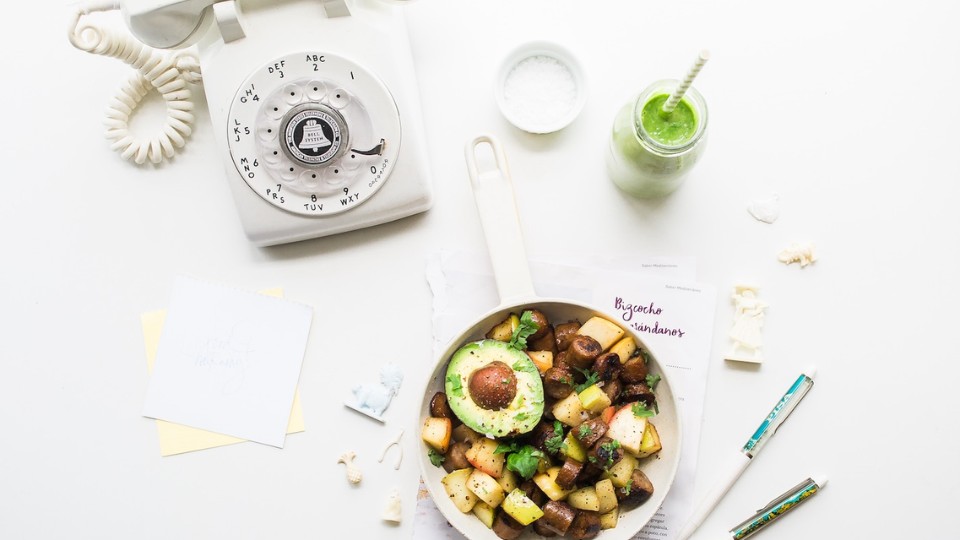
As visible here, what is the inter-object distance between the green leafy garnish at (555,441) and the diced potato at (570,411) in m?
0.01

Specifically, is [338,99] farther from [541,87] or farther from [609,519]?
[609,519]

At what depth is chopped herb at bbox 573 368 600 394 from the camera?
39.9 inches

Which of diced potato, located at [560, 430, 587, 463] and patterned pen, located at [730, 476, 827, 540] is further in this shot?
patterned pen, located at [730, 476, 827, 540]

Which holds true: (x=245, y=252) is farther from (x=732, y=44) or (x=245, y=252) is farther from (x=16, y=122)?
(x=732, y=44)

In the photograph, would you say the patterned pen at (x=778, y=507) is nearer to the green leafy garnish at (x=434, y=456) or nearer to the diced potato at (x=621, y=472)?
the diced potato at (x=621, y=472)

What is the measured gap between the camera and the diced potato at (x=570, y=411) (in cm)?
101

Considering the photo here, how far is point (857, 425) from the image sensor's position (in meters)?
1.16

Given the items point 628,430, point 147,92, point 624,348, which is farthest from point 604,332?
point 147,92

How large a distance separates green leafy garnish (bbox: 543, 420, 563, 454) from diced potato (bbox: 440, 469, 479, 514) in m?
0.12

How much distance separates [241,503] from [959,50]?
1390 millimetres

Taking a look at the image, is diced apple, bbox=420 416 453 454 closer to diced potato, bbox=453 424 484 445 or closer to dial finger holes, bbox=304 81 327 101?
diced potato, bbox=453 424 484 445

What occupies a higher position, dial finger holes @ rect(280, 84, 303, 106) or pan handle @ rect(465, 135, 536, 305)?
dial finger holes @ rect(280, 84, 303, 106)

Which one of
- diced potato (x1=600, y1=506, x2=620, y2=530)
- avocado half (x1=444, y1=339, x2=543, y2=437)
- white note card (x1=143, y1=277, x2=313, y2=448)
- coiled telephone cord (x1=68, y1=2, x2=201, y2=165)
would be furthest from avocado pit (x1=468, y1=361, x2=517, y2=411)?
coiled telephone cord (x1=68, y1=2, x2=201, y2=165)

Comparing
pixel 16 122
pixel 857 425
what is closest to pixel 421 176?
pixel 16 122
